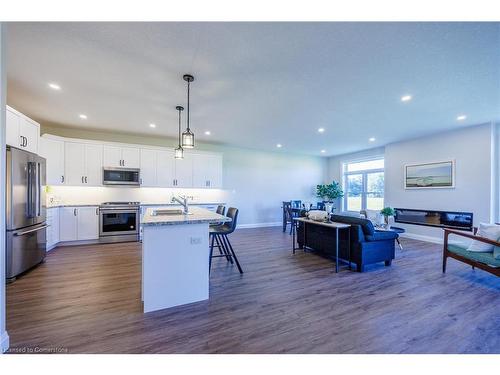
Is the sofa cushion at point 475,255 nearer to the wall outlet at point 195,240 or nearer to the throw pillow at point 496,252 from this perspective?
the throw pillow at point 496,252

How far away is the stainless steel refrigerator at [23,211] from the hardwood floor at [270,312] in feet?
0.84

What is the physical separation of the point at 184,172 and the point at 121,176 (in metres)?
1.52

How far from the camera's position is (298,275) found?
308 cm

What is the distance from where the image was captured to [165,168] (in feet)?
18.4

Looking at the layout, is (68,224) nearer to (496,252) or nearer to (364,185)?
(496,252)

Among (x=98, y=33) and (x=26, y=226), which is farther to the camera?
(x=26, y=226)

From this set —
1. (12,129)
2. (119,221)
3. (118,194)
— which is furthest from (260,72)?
(118,194)

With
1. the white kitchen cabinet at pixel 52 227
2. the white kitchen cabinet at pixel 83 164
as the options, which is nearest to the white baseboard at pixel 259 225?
the white kitchen cabinet at pixel 83 164

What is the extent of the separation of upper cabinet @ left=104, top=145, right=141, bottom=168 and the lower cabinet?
1139 mm

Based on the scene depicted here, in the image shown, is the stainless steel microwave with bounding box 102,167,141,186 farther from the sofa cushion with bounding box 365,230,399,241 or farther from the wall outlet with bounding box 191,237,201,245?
the sofa cushion with bounding box 365,230,399,241
